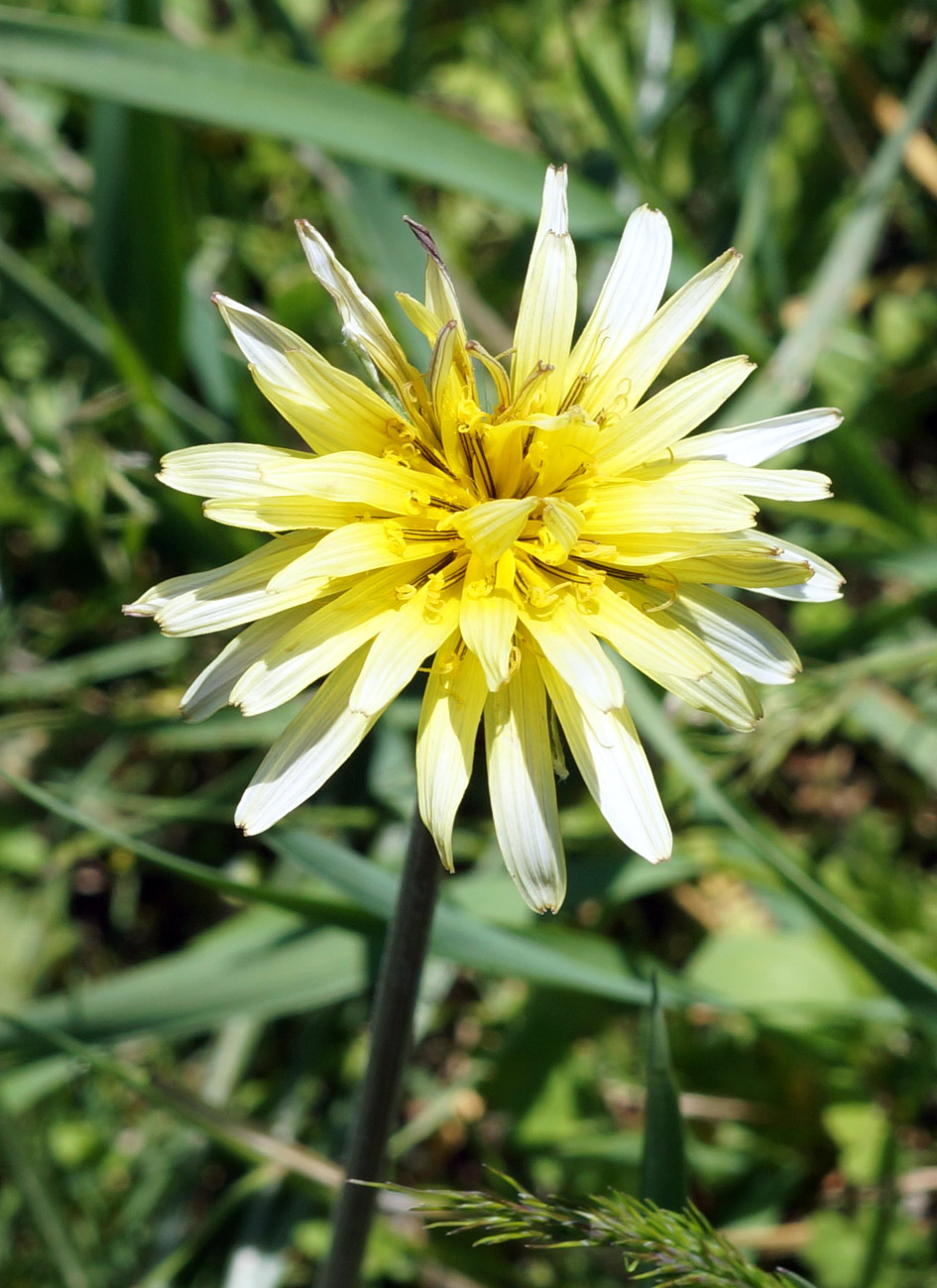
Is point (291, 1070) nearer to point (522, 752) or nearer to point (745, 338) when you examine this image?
point (522, 752)

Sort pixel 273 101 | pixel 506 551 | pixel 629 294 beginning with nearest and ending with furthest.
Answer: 1. pixel 506 551
2. pixel 629 294
3. pixel 273 101

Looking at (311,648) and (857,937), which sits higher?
(311,648)

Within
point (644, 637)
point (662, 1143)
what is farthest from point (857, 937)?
point (644, 637)

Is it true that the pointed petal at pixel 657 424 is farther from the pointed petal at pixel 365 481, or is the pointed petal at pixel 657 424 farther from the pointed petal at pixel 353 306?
the pointed petal at pixel 353 306

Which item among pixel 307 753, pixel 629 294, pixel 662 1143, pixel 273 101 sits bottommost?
pixel 662 1143

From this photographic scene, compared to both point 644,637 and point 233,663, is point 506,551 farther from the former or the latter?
point 233,663

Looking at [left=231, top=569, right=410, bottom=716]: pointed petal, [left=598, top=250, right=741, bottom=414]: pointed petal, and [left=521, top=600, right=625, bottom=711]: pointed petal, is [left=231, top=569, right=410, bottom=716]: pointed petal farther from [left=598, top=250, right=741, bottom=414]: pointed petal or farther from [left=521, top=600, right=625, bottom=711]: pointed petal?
[left=598, top=250, right=741, bottom=414]: pointed petal

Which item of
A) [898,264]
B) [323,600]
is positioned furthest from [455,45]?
[323,600]
